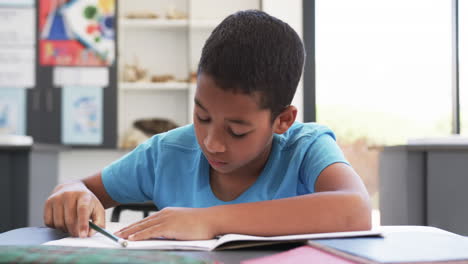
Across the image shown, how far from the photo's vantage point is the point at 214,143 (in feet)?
2.74

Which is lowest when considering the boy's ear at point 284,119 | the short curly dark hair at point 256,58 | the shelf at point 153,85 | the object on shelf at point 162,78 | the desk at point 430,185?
the desk at point 430,185

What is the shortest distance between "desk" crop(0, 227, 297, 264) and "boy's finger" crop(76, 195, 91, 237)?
1.5 inches

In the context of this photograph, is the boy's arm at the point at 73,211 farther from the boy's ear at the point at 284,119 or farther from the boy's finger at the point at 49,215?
the boy's ear at the point at 284,119

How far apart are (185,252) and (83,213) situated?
249mm

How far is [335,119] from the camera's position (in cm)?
418

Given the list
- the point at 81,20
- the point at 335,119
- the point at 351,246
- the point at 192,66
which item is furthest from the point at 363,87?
the point at 351,246

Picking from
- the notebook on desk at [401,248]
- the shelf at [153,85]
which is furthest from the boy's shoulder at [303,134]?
the shelf at [153,85]

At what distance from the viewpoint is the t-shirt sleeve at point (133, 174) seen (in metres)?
1.13

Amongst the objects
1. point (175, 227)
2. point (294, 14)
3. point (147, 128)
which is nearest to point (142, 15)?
point (147, 128)

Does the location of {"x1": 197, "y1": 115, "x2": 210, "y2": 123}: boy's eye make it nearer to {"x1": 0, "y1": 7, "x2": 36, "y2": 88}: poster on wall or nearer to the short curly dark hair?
the short curly dark hair

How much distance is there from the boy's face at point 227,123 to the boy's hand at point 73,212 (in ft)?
0.65

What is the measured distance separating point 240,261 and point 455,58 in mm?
3715

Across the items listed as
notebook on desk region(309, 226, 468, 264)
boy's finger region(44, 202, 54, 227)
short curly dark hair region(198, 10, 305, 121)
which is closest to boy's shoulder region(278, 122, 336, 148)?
short curly dark hair region(198, 10, 305, 121)

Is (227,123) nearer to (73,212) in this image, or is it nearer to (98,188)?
(73,212)
